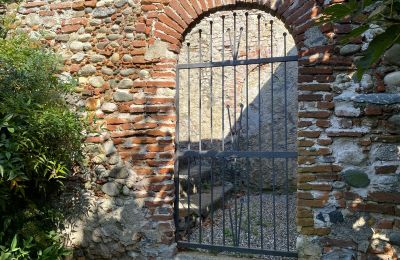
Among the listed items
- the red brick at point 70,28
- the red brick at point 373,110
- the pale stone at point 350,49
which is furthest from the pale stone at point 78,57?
the red brick at point 373,110

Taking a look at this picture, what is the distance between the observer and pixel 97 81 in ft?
11.3

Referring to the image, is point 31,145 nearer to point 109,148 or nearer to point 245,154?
point 109,148

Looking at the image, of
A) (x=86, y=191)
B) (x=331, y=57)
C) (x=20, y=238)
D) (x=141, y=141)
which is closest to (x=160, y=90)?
(x=141, y=141)

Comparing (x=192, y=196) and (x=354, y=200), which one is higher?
(x=354, y=200)

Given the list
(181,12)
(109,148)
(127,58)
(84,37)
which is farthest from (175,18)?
(109,148)

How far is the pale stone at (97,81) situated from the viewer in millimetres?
3424

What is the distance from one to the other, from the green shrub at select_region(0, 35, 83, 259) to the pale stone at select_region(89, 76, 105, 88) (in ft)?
0.65

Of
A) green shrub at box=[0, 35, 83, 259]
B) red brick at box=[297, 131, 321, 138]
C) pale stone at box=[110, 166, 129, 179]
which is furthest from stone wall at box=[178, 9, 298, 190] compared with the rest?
red brick at box=[297, 131, 321, 138]

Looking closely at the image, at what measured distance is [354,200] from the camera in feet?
9.12

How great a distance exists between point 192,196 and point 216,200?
1.38 ft

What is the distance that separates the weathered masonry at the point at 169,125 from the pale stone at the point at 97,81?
0.4 inches

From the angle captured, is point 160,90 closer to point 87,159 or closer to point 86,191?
point 87,159

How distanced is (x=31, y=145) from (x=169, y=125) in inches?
46.0

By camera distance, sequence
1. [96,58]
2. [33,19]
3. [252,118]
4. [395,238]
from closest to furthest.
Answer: [395,238], [96,58], [33,19], [252,118]
